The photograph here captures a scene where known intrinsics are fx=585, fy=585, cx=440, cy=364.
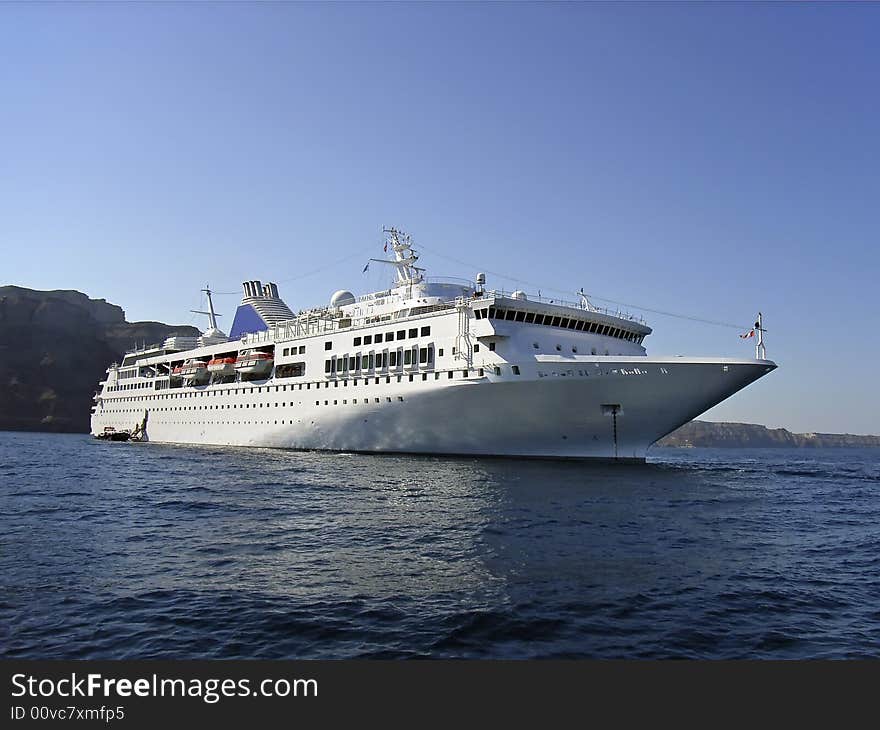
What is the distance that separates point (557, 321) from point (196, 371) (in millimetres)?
37684

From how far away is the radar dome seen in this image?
160ft

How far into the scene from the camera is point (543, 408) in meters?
32.0

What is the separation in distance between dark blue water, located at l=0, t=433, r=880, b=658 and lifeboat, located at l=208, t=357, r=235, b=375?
29.1m

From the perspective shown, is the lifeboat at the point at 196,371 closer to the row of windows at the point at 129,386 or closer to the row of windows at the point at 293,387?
the row of windows at the point at 293,387

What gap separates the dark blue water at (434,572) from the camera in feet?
27.5

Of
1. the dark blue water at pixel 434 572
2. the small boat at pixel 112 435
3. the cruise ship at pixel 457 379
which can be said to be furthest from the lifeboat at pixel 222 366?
the dark blue water at pixel 434 572

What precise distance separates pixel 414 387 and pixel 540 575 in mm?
24524

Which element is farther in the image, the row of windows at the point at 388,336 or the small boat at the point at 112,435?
the small boat at the point at 112,435

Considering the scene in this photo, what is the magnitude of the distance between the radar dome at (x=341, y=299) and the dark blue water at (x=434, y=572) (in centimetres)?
2662

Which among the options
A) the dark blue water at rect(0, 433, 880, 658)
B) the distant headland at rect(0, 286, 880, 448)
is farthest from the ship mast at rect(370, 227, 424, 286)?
the distant headland at rect(0, 286, 880, 448)

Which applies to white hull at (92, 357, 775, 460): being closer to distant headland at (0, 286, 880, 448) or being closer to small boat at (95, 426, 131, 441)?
small boat at (95, 426, 131, 441)

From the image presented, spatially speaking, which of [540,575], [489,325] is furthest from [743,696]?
[489,325]

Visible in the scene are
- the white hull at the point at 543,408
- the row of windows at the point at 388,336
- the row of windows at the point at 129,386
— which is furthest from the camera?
the row of windows at the point at 129,386

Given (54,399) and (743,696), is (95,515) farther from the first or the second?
(54,399)
